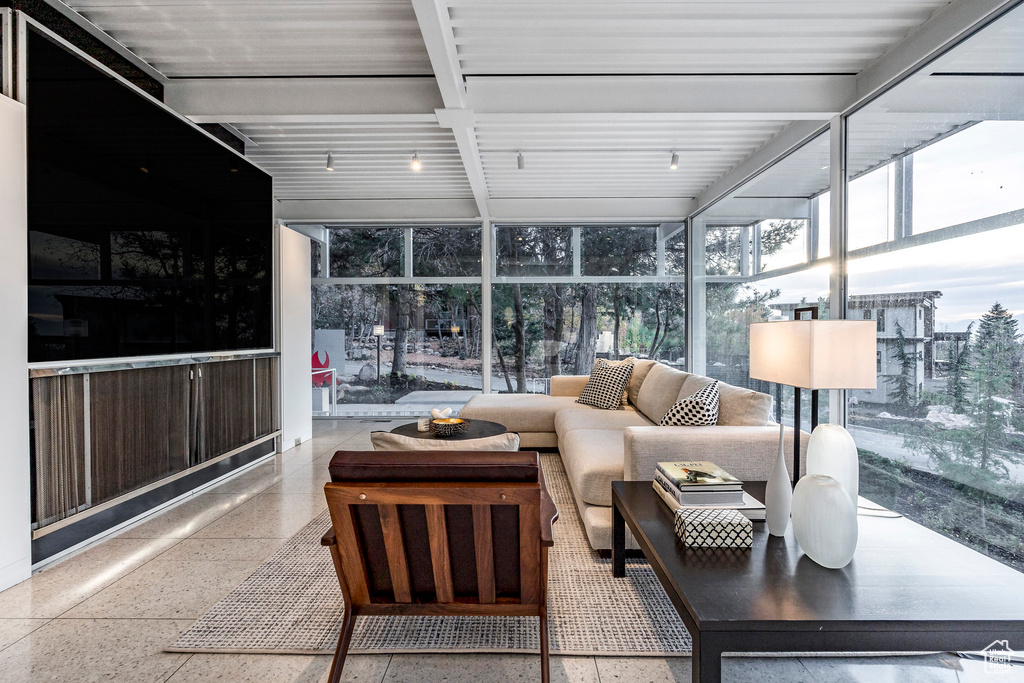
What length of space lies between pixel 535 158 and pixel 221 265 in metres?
2.81

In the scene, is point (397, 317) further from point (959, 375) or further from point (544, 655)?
point (959, 375)

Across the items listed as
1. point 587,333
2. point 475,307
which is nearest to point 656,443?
point 587,333

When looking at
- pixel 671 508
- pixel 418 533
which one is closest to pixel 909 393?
pixel 671 508

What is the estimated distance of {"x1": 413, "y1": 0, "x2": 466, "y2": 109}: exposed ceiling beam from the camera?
7.90 ft

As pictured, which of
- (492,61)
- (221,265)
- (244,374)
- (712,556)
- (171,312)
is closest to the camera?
(712,556)

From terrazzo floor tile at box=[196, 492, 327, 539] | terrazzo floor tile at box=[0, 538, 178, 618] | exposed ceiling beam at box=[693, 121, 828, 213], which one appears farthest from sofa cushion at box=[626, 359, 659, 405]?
terrazzo floor tile at box=[0, 538, 178, 618]

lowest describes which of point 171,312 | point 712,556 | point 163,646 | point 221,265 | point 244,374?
point 163,646

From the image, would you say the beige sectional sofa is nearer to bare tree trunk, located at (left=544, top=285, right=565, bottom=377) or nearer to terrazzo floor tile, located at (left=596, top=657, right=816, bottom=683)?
terrazzo floor tile, located at (left=596, top=657, right=816, bottom=683)

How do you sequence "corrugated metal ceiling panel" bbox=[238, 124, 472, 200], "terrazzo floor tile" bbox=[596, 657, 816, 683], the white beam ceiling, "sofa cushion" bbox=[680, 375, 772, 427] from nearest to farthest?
"terrazzo floor tile" bbox=[596, 657, 816, 683] < the white beam ceiling < "sofa cushion" bbox=[680, 375, 772, 427] < "corrugated metal ceiling panel" bbox=[238, 124, 472, 200]

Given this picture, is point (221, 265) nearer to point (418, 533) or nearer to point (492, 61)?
point (492, 61)

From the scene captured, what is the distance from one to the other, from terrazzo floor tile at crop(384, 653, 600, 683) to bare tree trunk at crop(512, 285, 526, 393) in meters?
4.71

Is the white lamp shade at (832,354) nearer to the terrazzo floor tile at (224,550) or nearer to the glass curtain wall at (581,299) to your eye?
the terrazzo floor tile at (224,550)

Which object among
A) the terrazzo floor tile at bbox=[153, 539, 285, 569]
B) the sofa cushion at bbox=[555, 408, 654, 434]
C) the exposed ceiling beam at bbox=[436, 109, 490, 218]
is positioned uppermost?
the exposed ceiling beam at bbox=[436, 109, 490, 218]

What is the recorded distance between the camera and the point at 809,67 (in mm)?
3180
